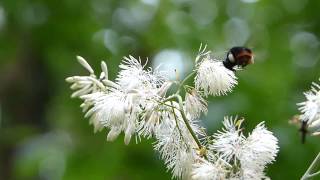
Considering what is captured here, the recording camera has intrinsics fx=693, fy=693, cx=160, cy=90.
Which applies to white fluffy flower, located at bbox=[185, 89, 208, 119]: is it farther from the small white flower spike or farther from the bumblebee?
the small white flower spike

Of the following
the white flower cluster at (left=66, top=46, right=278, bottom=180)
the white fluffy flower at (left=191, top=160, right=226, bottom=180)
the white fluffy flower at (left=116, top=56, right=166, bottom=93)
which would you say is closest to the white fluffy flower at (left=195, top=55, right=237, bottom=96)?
the white flower cluster at (left=66, top=46, right=278, bottom=180)

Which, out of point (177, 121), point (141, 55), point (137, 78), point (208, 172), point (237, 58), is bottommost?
point (208, 172)

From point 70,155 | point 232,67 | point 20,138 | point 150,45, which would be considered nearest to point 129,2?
point 150,45

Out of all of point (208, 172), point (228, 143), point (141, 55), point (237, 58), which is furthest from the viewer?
point (141, 55)

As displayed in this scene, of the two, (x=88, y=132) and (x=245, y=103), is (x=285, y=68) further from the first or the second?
(x=88, y=132)

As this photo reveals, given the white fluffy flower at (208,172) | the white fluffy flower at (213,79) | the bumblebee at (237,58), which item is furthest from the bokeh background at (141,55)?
the white fluffy flower at (208,172)

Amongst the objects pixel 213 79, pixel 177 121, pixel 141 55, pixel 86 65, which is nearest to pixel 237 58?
pixel 213 79

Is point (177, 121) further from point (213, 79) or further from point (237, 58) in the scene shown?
point (237, 58)
